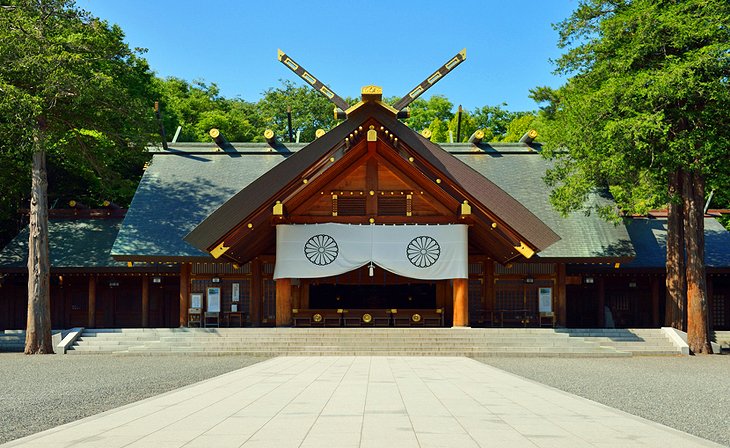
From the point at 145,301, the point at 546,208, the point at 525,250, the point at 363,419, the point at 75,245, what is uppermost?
the point at 546,208

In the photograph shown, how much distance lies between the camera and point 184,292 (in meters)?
23.2

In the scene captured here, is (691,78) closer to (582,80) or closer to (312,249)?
(582,80)

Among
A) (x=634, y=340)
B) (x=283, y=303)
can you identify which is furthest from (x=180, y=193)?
(x=634, y=340)

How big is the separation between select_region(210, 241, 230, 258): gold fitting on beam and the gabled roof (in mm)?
228

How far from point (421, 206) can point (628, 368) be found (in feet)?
27.6

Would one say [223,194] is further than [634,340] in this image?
Yes

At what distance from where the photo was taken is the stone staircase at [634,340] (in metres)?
→ 18.8

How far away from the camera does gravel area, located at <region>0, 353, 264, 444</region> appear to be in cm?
823

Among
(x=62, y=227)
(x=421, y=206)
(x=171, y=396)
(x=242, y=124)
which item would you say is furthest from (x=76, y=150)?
(x=242, y=124)

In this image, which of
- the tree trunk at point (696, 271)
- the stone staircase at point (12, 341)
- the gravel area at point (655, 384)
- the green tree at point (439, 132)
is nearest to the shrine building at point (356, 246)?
the tree trunk at point (696, 271)

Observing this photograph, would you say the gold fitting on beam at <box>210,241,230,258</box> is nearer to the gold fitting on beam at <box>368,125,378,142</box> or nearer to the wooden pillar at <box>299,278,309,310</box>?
the wooden pillar at <box>299,278,309,310</box>

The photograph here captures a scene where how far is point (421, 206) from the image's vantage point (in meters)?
21.5

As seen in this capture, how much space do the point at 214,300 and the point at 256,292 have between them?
52.7 inches

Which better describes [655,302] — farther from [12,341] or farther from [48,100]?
[12,341]
